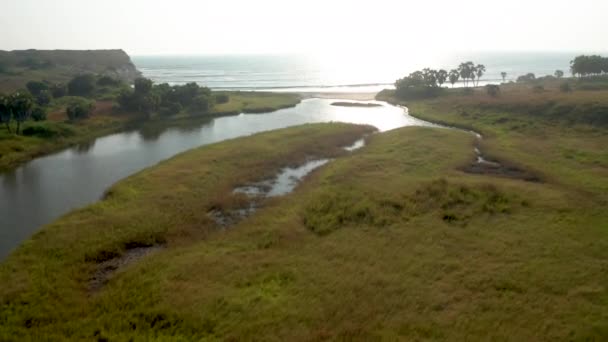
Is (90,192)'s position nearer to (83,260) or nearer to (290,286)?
(83,260)

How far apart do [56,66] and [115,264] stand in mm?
166479

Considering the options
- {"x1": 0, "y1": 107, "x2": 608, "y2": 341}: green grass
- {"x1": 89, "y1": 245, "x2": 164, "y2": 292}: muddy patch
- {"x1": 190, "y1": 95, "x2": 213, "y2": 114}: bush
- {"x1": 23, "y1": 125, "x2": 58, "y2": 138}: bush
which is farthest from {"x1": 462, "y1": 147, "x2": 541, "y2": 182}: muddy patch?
{"x1": 190, "y1": 95, "x2": 213, "y2": 114}: bush

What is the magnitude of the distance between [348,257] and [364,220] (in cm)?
628

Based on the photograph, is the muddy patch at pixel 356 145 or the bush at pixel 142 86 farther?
the bush at pixel 142 86

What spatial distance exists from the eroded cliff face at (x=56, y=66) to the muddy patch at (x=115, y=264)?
363 feet

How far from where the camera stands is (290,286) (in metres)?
23.7

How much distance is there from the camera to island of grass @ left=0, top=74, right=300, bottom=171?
199 feet

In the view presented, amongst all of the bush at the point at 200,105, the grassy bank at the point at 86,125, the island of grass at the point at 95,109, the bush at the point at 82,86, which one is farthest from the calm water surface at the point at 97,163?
the bush at the point at 82,86

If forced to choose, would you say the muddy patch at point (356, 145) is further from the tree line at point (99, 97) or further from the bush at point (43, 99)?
the bush at point (43, 99)

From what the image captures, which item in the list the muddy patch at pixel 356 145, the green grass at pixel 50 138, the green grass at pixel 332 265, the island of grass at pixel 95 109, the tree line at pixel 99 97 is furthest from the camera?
the tree line at pixel 99 97

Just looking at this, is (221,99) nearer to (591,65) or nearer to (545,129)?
(545,129)

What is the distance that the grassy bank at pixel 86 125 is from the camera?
181ft

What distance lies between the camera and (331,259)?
2670cm

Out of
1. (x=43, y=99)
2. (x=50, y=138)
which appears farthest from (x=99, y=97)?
(x=50, y=138)
